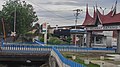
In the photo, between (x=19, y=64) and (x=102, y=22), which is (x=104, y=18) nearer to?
(x=102, y=22)

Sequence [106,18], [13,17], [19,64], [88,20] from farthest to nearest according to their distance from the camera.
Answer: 1. [13,17]
2. [88,20]
3. [106,18]
4. [19,64]

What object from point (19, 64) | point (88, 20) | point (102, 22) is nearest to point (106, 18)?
point (102, 22)

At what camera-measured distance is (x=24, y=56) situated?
145ft

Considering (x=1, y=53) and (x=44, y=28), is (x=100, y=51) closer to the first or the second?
(x=44, y=28)


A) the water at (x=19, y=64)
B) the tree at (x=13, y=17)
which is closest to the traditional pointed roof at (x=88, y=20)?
the water at (x=19, y=64)

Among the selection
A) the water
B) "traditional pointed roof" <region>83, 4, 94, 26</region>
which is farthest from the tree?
the water

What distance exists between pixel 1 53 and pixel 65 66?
19.5 metres

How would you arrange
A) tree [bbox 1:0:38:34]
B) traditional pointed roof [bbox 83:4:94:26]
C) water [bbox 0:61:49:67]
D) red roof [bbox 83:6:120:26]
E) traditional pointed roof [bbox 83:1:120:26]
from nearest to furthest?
water [bbox 0:61:49:67] < traditional pointed roof [bbox 83:1:120:26] < red roof [bbox 83:6:120:26] < traditional pointed roof [bbox 83:4:94:26] < tree [bbox 1:0:38:34]

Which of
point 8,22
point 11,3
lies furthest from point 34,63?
point 11,3

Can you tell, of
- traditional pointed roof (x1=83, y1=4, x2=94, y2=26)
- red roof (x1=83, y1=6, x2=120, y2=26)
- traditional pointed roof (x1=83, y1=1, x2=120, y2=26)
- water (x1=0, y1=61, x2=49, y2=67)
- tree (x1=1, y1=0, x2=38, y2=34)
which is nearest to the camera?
water (x1=0, y1=61, x2=49, y2=67)

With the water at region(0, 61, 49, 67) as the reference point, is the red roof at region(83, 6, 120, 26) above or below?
above

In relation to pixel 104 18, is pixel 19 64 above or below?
below

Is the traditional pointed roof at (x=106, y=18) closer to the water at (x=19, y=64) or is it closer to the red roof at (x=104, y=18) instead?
the red roof at (x=104, y=18)

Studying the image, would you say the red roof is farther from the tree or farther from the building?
the tree
